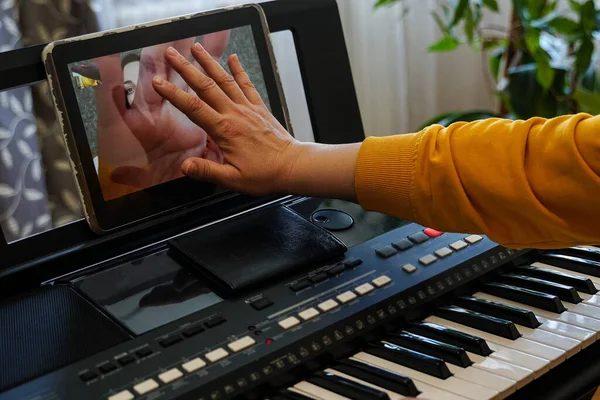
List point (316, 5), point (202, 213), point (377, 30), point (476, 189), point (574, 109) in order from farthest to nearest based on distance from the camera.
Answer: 1. point (377, 30)
2. point (574, 109)
3. point (316, 5)
4. point (202, 213)
5. point (476, 189)

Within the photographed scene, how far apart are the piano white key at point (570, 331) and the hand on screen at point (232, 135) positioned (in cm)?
37

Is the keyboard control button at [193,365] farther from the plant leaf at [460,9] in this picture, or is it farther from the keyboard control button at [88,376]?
the plant leaf at [460,9]

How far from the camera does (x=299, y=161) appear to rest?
1.02 meters

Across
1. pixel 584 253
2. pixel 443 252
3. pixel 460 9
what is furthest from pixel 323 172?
pixel 460 9

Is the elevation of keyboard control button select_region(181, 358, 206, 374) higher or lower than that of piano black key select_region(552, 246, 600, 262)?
higher

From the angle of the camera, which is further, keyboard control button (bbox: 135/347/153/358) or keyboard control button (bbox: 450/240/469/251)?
keyboard control button (bbox: 450/240/469/251)

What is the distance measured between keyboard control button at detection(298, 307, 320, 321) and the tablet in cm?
25

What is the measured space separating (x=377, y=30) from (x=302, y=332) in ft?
4.85

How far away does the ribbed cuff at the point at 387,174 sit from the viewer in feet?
3.15

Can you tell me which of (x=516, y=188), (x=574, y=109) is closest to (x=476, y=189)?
(x=516, y=188)

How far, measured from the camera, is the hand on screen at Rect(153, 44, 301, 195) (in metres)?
1.02

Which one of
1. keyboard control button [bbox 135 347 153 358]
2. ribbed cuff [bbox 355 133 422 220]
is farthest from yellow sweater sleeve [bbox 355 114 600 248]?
keyboard control button [bbox 135 347 153 358]

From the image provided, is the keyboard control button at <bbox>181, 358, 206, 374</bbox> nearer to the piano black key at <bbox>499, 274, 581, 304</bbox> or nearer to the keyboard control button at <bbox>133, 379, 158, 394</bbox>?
the keyboard control button at <bbox>133, 379, 158, 394</bbox>

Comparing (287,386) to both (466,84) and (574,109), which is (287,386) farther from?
(466,84)
